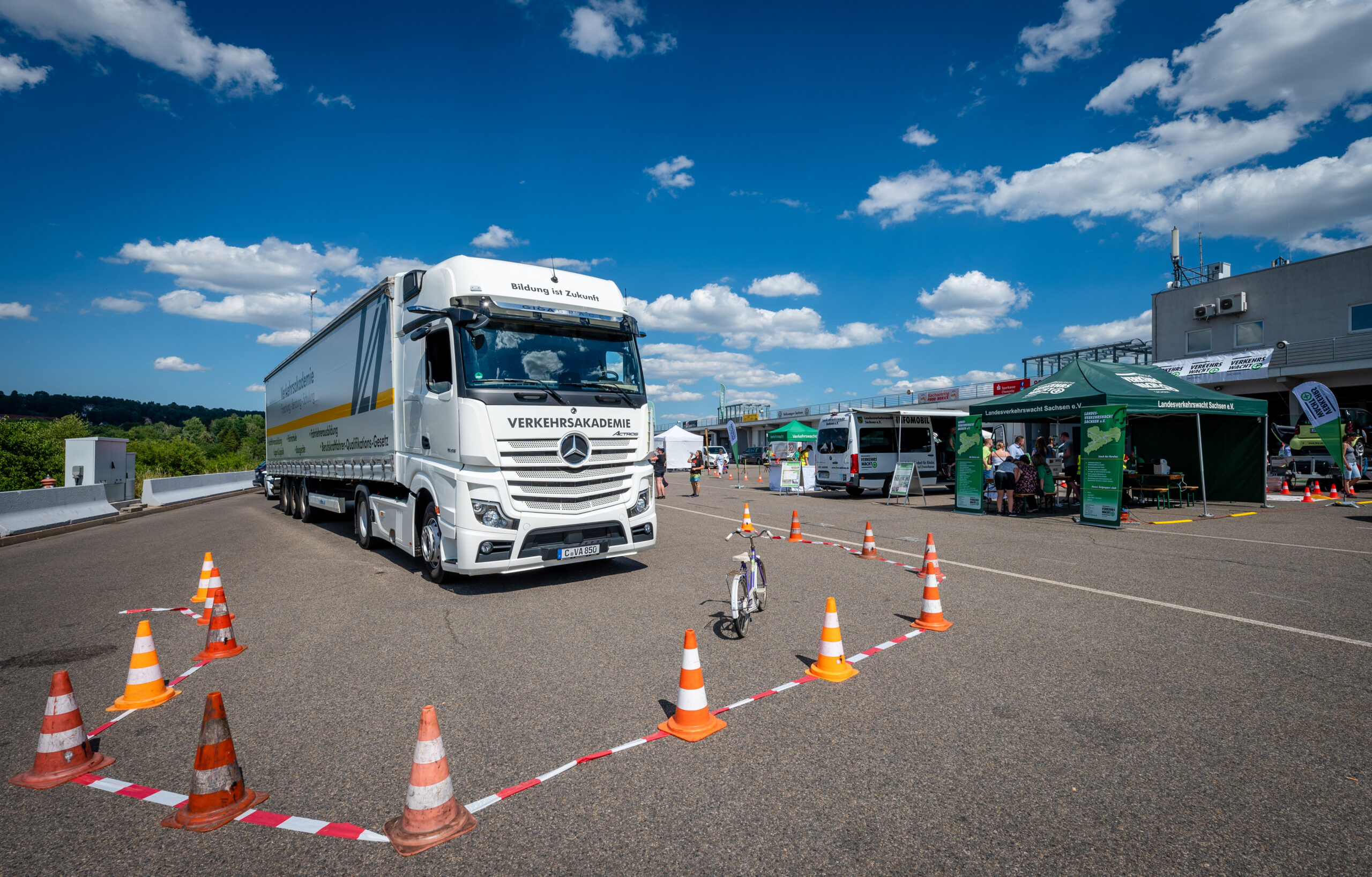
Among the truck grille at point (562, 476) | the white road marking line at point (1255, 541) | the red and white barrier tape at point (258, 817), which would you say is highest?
the truck grille at point (562, 476)

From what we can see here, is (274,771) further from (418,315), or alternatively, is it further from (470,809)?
(418,315)

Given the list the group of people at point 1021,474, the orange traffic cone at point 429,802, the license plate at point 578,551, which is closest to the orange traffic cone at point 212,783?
the orange traffic cone at point 429,802

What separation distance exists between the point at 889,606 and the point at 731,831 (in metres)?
4.13

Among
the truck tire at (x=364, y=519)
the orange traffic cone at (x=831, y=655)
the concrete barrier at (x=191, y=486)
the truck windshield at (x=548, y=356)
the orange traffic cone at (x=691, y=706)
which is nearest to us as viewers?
the orange traffic cone at (x=691, y=706)

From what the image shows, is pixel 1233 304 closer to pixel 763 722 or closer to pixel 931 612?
pixel 931 612

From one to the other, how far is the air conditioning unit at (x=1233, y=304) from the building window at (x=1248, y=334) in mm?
678

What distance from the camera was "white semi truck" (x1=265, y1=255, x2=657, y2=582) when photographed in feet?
22.9

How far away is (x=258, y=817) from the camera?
295cm

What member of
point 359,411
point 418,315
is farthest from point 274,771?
point 359,411

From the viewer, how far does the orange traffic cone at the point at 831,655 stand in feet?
14.9

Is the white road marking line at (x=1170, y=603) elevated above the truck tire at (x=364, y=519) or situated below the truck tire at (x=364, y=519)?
below

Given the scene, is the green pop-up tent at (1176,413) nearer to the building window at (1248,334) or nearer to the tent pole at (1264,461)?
the tent pole at (1264,461)

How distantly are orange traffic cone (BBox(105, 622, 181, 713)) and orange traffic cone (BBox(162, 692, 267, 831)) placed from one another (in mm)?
1823

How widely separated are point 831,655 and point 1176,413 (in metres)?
12.3
